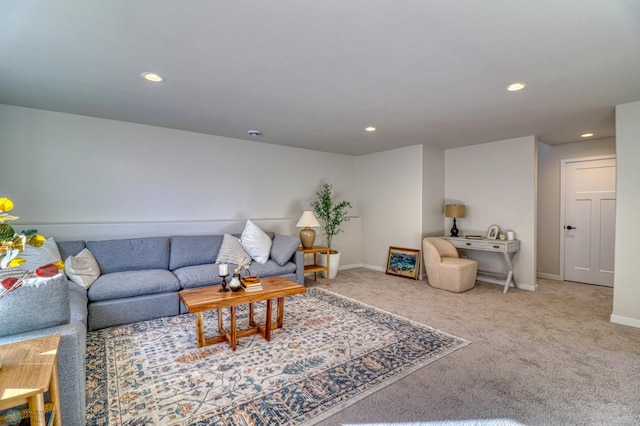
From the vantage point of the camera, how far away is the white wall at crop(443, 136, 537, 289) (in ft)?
15.3

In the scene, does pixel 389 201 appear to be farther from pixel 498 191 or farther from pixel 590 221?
pixel 590 221

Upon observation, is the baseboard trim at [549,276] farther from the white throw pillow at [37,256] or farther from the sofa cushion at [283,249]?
the white throw pillow at [37,256]

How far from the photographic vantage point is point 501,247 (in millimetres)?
4504

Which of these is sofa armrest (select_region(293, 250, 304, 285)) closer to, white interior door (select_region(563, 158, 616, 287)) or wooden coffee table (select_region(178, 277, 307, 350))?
wooden coffee table (select_region(178, 277, 307, 350))

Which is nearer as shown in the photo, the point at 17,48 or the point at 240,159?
the point at 17,48

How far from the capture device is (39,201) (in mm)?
3551

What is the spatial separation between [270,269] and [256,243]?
444 mm

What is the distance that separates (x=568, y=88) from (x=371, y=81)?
1816 millimetres

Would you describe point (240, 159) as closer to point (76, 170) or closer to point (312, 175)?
point (312, 175)

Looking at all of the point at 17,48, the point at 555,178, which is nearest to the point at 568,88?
the point at 555,178

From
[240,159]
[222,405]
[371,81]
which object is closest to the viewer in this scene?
[222,405]

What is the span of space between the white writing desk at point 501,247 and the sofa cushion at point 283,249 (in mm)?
2713

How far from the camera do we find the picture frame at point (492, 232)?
4.89 meters

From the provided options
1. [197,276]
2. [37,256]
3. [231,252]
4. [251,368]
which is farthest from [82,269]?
[251,368]
